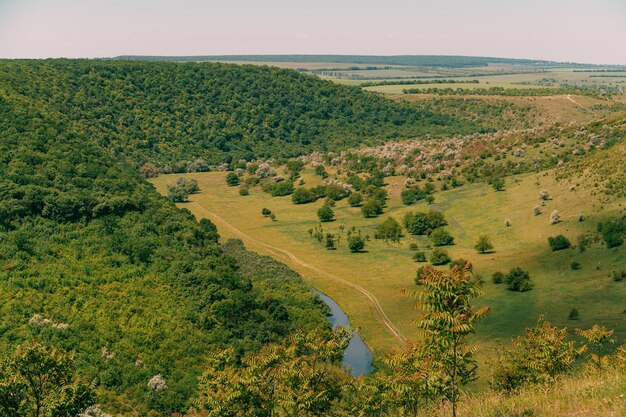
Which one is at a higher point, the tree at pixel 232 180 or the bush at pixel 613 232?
the bush at pixel 613 232

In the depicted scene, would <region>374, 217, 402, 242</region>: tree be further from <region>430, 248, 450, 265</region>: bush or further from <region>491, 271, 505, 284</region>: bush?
<region>491, 271, 505, 284</region>: bush

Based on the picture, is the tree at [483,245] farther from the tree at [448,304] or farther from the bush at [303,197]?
the tree at [448,304]

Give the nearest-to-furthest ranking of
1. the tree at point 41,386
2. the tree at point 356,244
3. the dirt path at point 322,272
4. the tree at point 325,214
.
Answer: the tree at point 41,386 → the dirt path at point 322,272 → the tree at point 356,244 → the tree at point 325,214

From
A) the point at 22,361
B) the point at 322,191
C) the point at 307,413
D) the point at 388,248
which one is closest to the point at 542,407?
the point at 307,413

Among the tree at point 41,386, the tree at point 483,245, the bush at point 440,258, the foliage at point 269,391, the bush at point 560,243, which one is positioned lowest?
the bush at point 440,258

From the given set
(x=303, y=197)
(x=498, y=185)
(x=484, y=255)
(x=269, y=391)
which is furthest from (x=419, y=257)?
(x=269, y=391)

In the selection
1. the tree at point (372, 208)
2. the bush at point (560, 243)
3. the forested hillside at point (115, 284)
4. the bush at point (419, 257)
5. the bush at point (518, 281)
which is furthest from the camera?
the tree at point (372, 208)

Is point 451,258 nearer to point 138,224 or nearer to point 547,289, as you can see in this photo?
point 547,289

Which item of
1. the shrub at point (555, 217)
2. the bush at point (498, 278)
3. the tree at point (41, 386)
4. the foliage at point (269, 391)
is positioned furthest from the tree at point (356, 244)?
the tree at point (41, 386)
